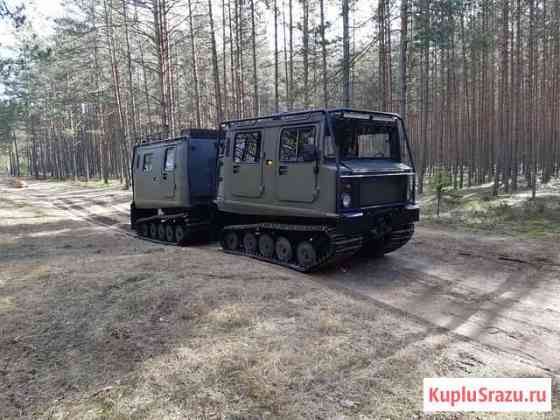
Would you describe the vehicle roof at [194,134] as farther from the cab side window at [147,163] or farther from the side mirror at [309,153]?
the side mirror at [309,153]

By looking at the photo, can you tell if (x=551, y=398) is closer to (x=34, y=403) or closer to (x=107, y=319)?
(x=34, y=403)

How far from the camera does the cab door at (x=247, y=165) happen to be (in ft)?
27.3

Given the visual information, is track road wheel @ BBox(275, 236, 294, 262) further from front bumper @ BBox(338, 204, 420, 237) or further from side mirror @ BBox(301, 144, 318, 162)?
side mirror @ BBox(301, 144, 318, 162)

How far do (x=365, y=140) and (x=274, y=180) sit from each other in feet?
6.03

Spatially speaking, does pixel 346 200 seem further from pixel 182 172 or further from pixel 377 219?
pixel 182 172

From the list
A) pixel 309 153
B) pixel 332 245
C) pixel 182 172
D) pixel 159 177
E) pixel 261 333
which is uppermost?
pixel 309 153

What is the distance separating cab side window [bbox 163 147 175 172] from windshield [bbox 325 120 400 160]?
5.29m

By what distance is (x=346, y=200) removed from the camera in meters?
6.80

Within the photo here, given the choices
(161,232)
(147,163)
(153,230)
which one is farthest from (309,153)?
(153,230)

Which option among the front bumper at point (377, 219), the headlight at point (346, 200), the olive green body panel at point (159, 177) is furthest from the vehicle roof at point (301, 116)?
the olive green body panel at point (159, 177)

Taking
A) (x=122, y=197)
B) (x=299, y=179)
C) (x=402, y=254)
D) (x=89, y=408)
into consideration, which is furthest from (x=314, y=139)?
(x=122, y=197)

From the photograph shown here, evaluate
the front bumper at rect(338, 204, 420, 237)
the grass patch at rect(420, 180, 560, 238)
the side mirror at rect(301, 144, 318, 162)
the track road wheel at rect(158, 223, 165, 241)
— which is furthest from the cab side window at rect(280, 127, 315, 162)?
the grass patch at rect(420, 180, 560, 238)

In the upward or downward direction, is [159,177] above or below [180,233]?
above

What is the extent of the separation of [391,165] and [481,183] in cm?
1845
